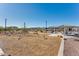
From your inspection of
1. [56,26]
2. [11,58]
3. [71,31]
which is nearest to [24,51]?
[11,58]

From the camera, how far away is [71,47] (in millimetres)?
2734

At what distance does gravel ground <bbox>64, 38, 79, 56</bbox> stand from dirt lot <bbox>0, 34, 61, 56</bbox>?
123 mm

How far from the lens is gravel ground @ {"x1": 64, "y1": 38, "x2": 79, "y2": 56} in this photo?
2719mm

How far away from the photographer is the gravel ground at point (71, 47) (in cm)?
272

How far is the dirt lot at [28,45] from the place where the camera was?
271cm

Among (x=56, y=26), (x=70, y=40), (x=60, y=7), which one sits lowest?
(x=70, y=40)

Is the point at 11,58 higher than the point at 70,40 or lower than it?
lower

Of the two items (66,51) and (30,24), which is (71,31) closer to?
(66,51)

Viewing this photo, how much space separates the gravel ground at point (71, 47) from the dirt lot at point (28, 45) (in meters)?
0.12

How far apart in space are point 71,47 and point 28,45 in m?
0.63

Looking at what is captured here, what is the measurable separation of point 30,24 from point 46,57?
0.53 m

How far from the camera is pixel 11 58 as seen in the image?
2.71 m

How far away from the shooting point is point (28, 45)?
2.74m

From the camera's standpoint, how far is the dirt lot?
8.88ft
